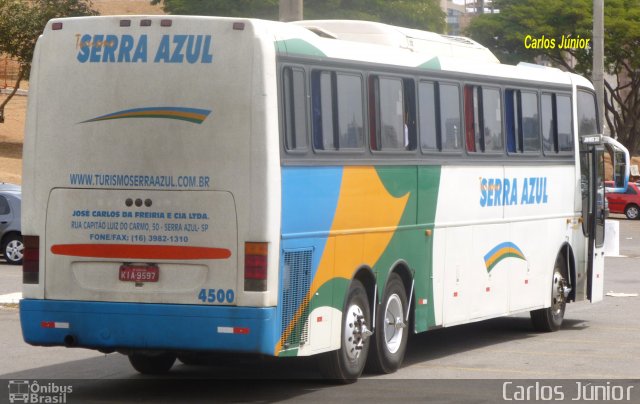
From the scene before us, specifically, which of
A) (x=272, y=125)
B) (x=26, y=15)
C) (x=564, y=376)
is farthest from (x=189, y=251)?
(x=26, y=15)

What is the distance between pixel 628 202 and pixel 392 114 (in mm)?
37430

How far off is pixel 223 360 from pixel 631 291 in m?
11.3

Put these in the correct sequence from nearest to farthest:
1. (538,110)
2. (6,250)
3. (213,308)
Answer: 1. (213,308)
2. (538,110)
3. (6,250)

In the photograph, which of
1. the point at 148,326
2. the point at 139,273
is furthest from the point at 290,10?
the point at 148,326

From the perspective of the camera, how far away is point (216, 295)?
1037 centimetres

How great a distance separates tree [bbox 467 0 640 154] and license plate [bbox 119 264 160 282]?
2031 inches

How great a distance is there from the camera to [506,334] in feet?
53.9

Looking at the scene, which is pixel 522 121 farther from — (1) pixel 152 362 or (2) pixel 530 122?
(1) pixel 152 362

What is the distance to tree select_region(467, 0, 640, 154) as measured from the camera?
60406mm

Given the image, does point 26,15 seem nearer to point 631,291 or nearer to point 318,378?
point 631,291

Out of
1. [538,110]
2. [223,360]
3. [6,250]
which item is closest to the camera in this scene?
[223,360]

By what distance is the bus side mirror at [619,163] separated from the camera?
1752 centimetres

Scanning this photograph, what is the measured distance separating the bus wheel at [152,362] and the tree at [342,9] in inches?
1664

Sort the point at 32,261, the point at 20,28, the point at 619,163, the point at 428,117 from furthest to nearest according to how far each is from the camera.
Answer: the point at 20,28, the point at 619,163, the point at 428,117, the point at 32,261
